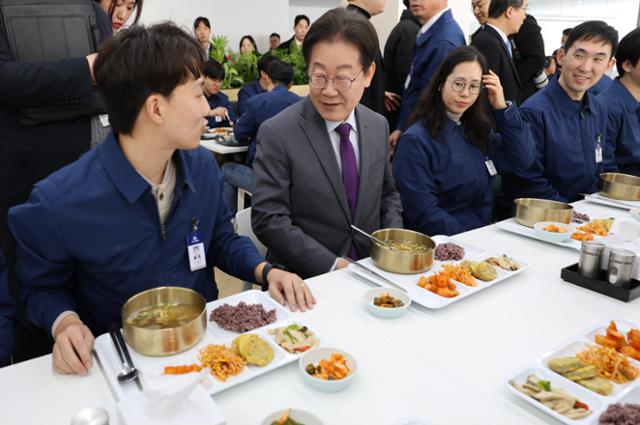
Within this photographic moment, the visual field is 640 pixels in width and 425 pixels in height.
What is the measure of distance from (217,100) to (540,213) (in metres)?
4.84

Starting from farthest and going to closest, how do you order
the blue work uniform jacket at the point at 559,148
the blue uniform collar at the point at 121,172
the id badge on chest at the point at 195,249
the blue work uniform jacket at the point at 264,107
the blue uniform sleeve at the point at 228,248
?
1. the blue work uniform jacket at the point at 264,107
2. the blue work uniform jacket at the point at 559,148
3. the blue uniform sleeve at the point at 228,248
4. the id badge on chest at the point at 195,249
5. the blue uniform collar at the point at 121,172

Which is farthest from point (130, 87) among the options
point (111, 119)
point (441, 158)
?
point (441, 158)

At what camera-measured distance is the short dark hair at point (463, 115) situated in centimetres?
223

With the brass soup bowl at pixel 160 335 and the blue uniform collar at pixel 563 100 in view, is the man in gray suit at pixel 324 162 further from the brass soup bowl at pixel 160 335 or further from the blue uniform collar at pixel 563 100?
the blue uniform collar at pixel 563 100

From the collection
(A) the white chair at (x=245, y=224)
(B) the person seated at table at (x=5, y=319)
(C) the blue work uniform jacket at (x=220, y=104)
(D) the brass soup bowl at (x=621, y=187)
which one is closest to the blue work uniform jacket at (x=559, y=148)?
(D) the brass soup bowl at (x=621, y=187)

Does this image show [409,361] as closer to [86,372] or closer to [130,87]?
[86,372]

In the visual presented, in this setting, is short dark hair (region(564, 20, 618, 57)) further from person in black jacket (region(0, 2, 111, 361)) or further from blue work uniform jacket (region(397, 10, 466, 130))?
person in black jacket (region(0, 2, 111, 361))

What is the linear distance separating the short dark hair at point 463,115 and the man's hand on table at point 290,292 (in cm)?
120

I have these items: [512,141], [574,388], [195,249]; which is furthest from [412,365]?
[512,141]

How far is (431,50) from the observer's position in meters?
3.01

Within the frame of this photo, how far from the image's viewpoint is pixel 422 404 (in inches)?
37.2

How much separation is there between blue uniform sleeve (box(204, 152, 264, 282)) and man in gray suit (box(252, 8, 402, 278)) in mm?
210

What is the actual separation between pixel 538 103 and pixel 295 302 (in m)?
2.01

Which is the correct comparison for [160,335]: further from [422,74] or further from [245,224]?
[422,74]
